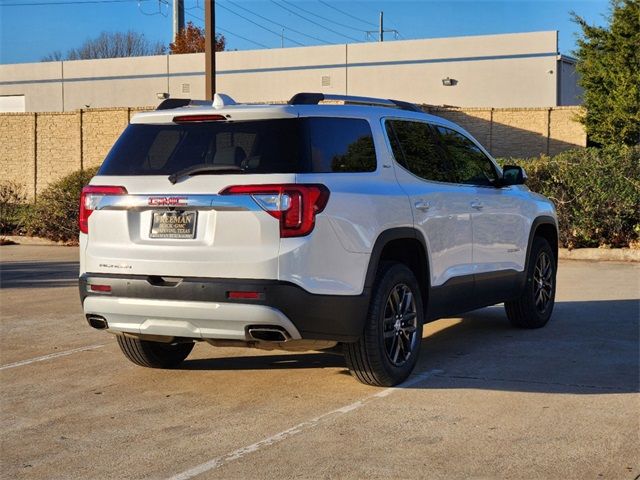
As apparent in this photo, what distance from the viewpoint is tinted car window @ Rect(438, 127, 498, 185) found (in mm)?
7965

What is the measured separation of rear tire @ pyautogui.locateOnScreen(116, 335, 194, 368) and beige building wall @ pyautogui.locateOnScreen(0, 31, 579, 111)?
33.2 metres

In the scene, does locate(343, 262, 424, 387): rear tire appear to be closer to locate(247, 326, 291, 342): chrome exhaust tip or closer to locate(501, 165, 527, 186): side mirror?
locate(247, 326, 291, 342): chrome exhaust tip

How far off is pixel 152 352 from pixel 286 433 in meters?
2.12

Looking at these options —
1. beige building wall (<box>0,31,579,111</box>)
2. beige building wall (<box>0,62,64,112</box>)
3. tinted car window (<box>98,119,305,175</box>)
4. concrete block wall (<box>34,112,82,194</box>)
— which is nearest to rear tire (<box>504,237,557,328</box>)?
tinted car window (<box>98,119,305,175</box>)

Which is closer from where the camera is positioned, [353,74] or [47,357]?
[47,357]

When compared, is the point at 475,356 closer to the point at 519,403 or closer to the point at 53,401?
the point at 519,403

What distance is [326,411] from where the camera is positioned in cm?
616

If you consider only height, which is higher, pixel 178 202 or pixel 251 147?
pixel 251 147

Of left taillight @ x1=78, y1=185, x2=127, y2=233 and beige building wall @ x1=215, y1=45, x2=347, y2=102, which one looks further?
beige building wall @ x1=215, y1=45, x2=347, y2=102

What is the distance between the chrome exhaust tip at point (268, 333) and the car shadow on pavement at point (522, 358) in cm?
120

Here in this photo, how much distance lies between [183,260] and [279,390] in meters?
1.28

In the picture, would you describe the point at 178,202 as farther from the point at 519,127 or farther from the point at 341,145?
the point at 519,127

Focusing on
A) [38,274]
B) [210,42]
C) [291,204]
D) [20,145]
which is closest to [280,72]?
[20,145]

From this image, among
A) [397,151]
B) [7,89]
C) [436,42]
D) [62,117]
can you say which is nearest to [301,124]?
[397,151]
